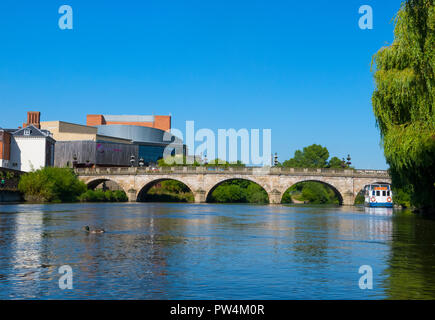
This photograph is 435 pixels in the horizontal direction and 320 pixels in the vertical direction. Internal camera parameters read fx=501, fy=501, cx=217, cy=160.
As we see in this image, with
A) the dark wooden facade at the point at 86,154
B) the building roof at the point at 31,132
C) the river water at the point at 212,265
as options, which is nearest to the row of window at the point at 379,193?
the river water at the point at 212,265

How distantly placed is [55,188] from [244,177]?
2831cm

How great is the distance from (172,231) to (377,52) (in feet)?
45.0

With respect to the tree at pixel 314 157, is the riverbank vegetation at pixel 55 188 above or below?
below

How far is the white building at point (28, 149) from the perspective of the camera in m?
88.9

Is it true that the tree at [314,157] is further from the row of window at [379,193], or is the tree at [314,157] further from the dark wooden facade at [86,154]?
the row of window at [379,193]

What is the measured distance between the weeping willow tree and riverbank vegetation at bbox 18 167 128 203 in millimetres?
52444

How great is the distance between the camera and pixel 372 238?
20.2 meters

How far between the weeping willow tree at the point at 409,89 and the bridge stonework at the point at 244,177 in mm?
49887

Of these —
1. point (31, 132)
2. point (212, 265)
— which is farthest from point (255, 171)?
point (212, 265)

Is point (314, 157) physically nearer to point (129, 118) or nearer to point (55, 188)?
point (55, 188)

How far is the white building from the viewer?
88.9 metres

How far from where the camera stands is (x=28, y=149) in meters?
89.7

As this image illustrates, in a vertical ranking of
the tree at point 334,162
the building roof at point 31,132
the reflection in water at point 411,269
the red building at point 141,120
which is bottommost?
the reflection in water at point 411,269
